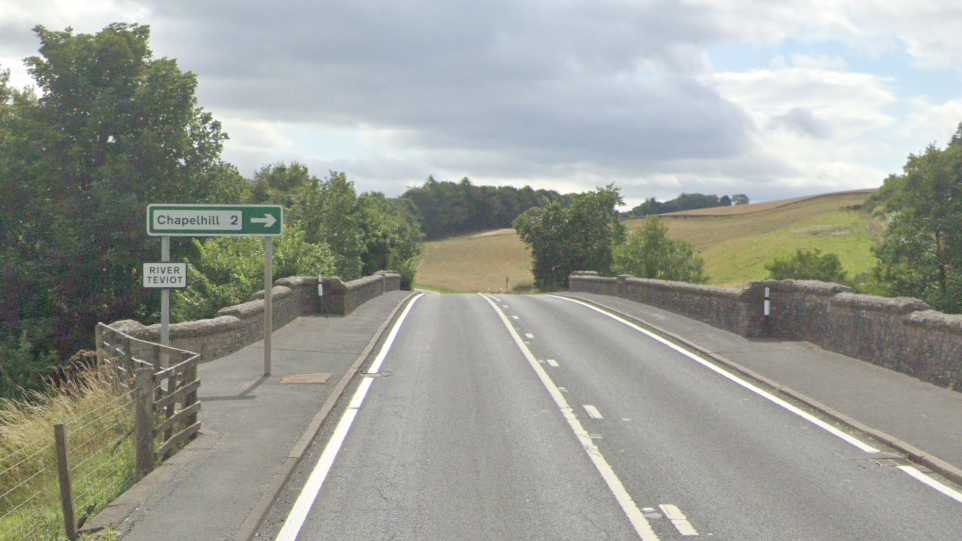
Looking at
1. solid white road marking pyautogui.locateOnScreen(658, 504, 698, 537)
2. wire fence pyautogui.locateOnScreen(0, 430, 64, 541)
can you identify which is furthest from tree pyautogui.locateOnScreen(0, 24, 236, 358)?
solid white road marking pyautogui.locateOnScreen(658, 504, 698, 537)

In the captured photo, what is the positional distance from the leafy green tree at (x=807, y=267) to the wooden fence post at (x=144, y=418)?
5861 cm

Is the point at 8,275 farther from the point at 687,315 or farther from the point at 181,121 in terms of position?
the point at 687,315

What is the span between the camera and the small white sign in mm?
11383

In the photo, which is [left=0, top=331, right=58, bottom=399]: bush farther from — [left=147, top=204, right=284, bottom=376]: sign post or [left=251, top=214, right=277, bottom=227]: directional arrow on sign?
[left=251, top=214, right=277, bottom=227]: directional arrow on sign

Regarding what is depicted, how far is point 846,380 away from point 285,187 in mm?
65596

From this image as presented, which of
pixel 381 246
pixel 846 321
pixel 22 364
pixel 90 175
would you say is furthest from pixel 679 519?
pixel 381 246

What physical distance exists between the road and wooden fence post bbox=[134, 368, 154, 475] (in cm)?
145

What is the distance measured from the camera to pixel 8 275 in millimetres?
33062

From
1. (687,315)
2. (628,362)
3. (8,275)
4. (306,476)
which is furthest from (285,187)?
(306,476)

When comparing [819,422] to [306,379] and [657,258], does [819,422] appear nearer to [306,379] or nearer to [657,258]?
[306,379]

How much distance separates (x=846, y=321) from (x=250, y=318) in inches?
453

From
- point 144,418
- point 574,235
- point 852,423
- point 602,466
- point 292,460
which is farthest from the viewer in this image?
point 574,235

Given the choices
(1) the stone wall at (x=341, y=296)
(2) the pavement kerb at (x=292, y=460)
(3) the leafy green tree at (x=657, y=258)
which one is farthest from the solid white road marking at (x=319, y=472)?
(3) the leafy green tree at (x=657, y=258)

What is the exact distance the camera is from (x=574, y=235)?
240ft
